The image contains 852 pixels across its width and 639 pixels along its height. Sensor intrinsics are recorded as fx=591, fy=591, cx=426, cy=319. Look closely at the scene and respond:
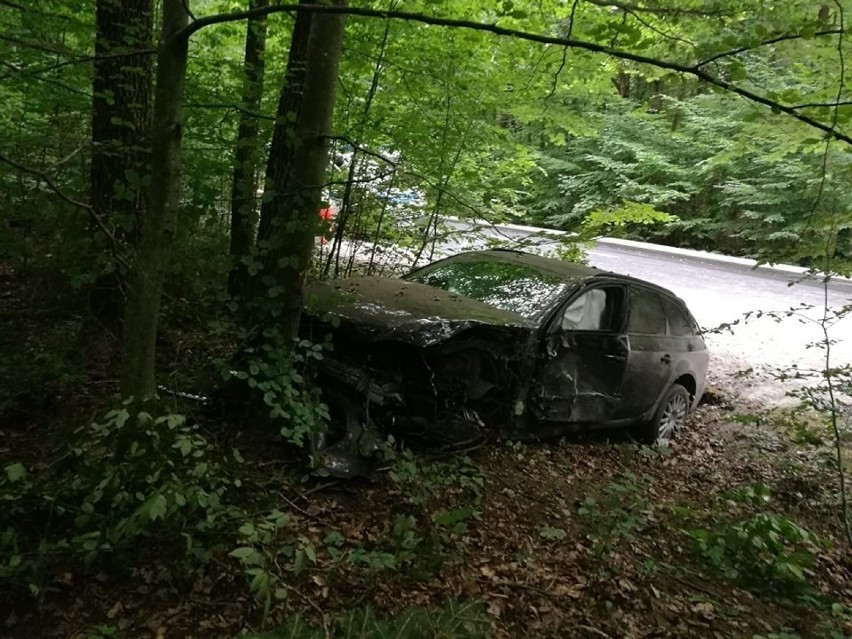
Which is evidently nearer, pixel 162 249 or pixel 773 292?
pixel 162 249

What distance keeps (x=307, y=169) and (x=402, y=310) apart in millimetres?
1280

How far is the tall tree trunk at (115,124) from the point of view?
4.67 m

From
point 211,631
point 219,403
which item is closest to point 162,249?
point 219,403

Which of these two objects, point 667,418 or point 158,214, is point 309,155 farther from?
point 667,418

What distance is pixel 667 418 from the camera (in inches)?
260

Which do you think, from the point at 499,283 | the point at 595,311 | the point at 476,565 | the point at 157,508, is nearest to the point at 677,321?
the point at 595,311

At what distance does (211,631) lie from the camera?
267 centimetres

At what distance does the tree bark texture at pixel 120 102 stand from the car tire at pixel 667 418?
5355 mm

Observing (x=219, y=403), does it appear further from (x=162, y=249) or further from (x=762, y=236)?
(x=762, y=236)

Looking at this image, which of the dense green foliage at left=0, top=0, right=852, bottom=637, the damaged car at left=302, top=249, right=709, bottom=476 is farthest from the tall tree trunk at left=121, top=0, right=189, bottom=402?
the damaged car at left=302, top=249, right=709, bottom=476

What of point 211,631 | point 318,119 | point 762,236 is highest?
point 762,236

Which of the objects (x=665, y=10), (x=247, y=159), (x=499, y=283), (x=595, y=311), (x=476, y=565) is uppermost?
(x=665, y=10)

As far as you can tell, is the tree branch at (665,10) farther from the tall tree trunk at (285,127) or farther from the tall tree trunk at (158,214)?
the tall tree trunk at (158,214)

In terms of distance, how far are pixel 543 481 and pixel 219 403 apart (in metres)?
2.62
